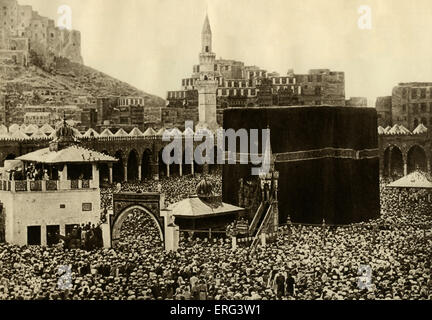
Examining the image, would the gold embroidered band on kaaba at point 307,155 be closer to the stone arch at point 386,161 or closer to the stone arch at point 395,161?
the stone arch at point 395,161

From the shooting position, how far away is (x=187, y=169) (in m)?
17.5

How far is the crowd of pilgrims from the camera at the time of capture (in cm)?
1288

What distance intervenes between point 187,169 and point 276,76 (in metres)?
2.95

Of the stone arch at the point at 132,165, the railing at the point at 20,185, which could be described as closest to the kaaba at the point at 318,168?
the stone arch at the point at 132,165

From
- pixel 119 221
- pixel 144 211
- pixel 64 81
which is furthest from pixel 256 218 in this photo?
pixel 64 81

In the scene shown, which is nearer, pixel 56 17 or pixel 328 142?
pixel 56 17

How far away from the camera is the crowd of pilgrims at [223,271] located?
12875mm

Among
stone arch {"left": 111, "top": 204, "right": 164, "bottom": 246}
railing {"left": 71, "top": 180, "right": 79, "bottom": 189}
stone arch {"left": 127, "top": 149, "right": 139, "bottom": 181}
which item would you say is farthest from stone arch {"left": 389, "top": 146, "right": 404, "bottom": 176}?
railing {"left": 71, "top": 180, "right": 79, "bottom": 189}

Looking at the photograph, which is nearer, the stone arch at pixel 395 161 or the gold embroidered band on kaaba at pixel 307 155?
the gold embroidered band on kaaba at pixel 307 155

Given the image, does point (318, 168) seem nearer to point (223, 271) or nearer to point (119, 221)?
point (119, 221)

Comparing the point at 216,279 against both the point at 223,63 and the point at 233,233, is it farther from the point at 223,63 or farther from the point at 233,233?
the point at 223,63

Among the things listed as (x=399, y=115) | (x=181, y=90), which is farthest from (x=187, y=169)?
(x=399, y=115)

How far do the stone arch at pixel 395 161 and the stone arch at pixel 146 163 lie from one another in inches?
266

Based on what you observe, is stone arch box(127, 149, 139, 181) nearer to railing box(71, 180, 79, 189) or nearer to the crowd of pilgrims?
railing box(71, 180, 79, 189)
